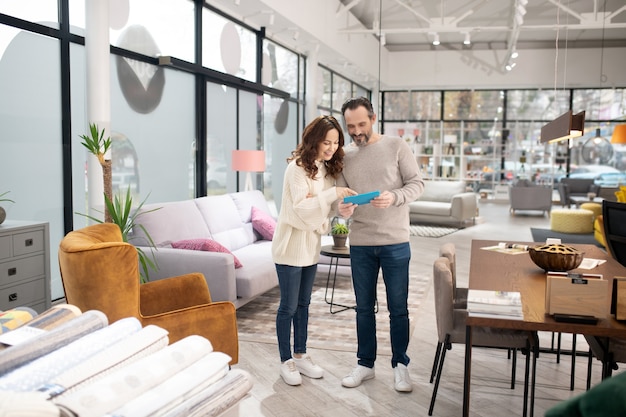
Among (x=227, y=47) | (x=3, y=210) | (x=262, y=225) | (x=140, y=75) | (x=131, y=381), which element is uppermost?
(x=227, y=47)

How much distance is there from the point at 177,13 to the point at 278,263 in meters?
4.28

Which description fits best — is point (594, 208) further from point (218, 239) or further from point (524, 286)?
point (524, 286)

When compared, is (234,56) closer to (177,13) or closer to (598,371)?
(177,13)

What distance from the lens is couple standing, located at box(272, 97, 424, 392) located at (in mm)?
3143

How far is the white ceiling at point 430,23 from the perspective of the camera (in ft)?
28.0

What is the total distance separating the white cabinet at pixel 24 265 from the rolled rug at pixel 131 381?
9.81 feet

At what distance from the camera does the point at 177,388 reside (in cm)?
126

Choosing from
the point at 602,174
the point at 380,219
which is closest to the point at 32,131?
the point at 380,219

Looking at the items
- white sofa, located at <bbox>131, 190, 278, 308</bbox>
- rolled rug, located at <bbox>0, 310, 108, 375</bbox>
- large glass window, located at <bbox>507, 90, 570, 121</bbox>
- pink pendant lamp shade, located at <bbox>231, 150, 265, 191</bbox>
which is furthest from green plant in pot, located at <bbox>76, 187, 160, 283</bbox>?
large glass window, located at <bbox>507, 90, 570, 121</bbox>

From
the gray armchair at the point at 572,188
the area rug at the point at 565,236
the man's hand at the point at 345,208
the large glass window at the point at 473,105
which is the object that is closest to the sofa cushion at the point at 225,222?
the man's hand at the point at 345,208

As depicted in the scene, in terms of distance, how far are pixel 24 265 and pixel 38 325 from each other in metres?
2.87

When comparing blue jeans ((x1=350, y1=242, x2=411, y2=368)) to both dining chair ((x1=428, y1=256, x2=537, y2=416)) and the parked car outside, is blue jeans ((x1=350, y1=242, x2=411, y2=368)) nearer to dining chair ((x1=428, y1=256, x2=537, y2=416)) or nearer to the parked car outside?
dining chair ((x1=428, y1=256, x2=537, y2=416))

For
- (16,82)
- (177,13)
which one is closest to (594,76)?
(177,13)

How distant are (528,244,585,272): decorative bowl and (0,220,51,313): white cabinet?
323cm
